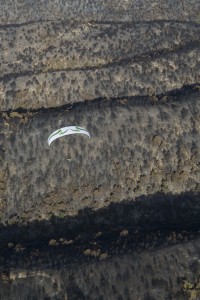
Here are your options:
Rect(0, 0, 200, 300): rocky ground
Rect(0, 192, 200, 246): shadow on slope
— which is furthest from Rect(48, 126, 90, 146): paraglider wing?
Rect(0, 192, 200, 246): shadow on slope

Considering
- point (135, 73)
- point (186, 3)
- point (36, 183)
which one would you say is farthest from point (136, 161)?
point (186, 3)

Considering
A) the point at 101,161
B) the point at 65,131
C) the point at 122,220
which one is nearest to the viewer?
the point at 122,220

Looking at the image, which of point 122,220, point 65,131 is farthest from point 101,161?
point 122,220

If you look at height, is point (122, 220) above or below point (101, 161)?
below

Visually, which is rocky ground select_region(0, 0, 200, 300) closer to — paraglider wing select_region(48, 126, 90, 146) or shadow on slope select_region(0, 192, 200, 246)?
shadow on slope select_region(0, 192, 200, 246)

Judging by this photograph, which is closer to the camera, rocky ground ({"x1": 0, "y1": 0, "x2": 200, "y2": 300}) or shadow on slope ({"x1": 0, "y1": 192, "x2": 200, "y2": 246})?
rocky ground ({"x1": 0, "y1": 0, "x2": 200, "y2": 300})

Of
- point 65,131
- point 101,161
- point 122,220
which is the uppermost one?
point 65,131

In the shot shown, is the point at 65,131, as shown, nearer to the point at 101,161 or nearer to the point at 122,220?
the point at 101,161

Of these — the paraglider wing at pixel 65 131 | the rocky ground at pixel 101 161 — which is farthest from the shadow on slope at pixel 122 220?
the paraglider wing at pixel 65 131
